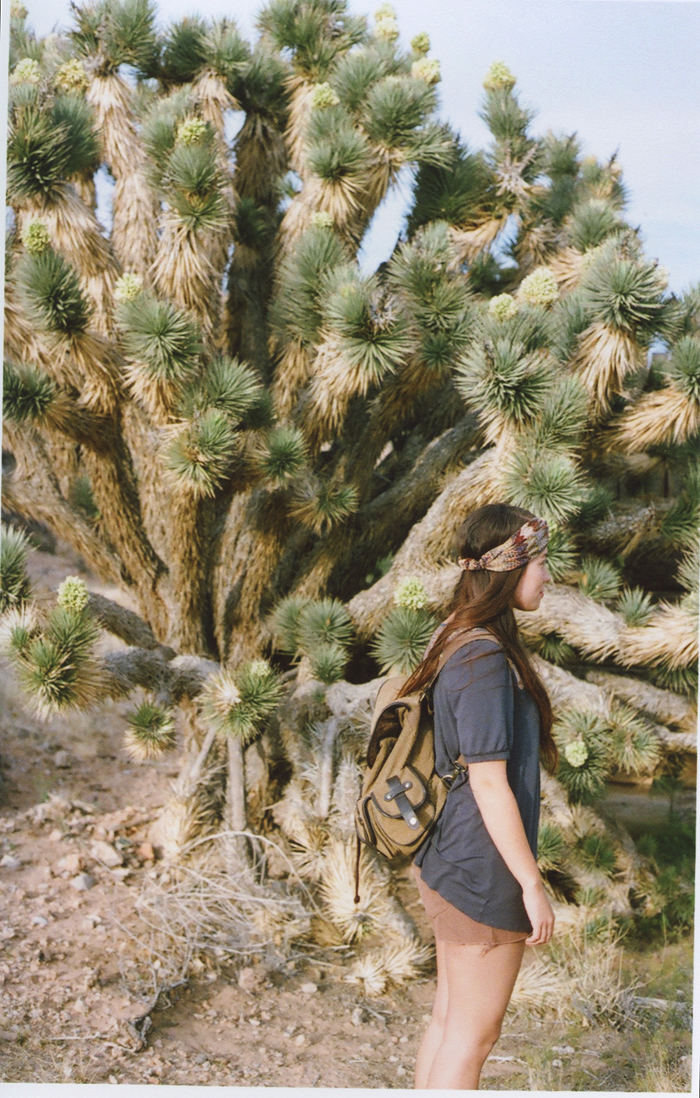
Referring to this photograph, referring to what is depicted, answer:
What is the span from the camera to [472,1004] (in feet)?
5.69

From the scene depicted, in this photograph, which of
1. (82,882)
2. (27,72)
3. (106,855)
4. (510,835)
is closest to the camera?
(510,835)

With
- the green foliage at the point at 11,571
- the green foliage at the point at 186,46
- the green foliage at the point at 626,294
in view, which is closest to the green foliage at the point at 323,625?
the green foliage at the point at 11,571

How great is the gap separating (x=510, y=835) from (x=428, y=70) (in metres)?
2.68

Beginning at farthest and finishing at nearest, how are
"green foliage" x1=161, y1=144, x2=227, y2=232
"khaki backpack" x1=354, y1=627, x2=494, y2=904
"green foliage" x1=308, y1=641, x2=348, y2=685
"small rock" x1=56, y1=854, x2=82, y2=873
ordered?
"small rock" x1=56, y1=854, x2=82, y2=873 → "green foliage" x1=308, y1=641, x2=348, y2=685 → "green foliage" x1=161, y1=144, x2=227, y2=232 → "khaki backpack" x1=354, y1=627, x2=494, y2=904

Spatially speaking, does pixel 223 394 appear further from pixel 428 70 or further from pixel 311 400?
pixel 428 70

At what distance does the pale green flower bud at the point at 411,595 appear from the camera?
2.88 m

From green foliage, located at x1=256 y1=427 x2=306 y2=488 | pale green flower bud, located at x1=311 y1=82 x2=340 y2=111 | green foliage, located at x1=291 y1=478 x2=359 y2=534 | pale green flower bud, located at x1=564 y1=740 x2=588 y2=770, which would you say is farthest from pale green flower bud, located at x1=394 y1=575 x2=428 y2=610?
pale green flower bud, located at x1=311 y1=82 x2=340 y2=111

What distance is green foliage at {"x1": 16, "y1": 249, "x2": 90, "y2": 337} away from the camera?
2621mm

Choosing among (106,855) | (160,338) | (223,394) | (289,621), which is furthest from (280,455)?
(106,855)

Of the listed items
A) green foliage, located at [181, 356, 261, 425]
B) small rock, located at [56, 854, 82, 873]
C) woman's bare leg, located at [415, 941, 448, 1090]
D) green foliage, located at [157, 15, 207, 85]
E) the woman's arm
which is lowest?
small rock, located at [56, 854, 82, 873]

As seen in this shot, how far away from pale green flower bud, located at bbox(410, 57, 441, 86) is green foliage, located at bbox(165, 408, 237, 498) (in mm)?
1476

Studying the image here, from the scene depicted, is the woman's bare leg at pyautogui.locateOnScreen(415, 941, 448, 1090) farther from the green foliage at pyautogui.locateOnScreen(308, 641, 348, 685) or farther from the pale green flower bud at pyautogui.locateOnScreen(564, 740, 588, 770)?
the green foliage at pyautogui.locateOnScreen(308, 641, 348, 685)

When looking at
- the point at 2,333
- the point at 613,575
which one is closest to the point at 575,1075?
the point at 613,575

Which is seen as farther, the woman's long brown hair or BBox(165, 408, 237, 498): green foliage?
BBox(165, 408, 237, 498): green foliage
